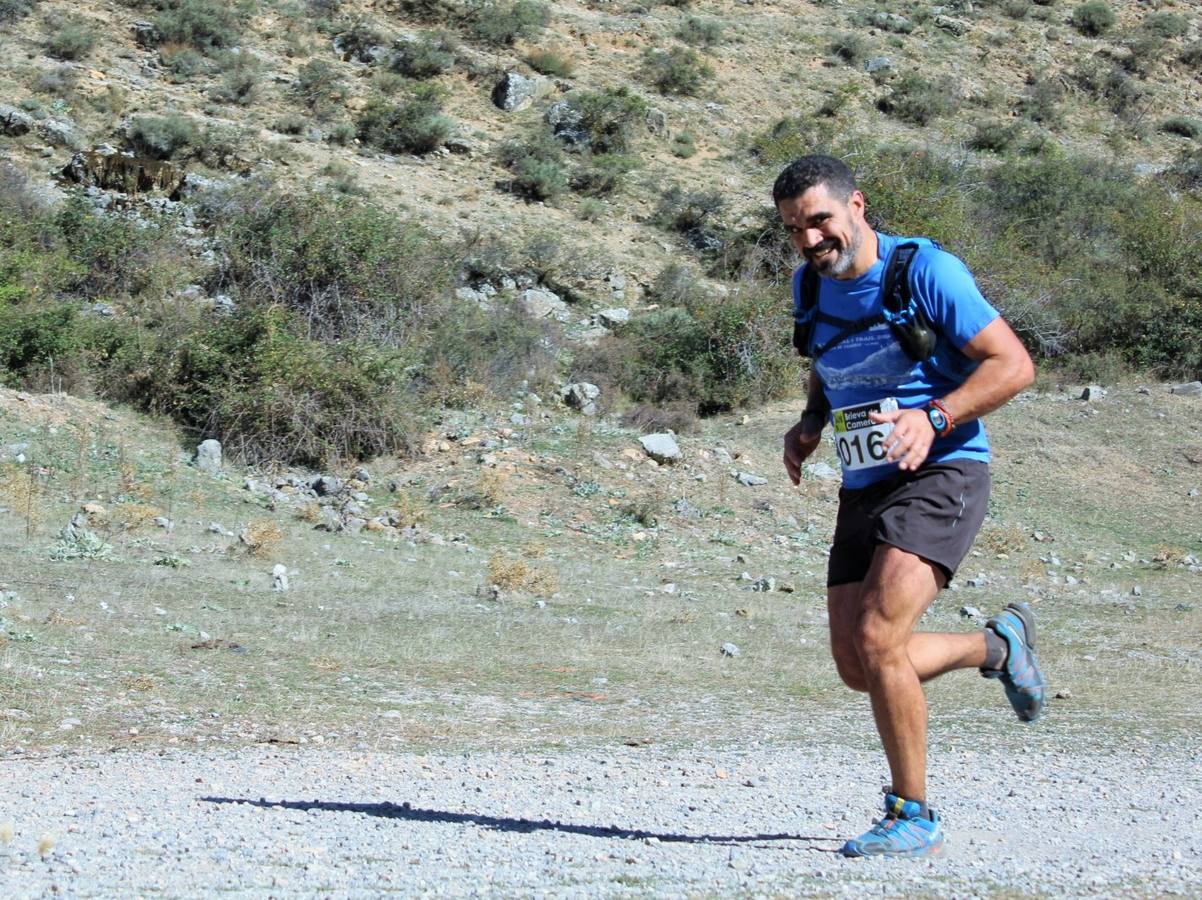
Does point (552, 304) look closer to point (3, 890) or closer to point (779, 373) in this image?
point (779, 373)

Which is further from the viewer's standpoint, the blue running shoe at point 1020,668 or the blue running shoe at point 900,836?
the blue running shoe at point 1020,668

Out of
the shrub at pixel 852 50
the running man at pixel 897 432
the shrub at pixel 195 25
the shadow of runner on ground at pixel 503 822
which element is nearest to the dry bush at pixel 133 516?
the shadow of runner on ground at pixel 503 822

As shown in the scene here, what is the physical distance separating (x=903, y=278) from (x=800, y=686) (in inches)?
197

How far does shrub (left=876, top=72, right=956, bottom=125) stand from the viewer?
36594 mm

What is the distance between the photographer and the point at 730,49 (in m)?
38.2

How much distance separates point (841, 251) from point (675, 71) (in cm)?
3222

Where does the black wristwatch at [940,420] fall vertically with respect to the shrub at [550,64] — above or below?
above

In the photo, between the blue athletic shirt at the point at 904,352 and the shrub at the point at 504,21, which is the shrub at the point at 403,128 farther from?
the blue athletic shirt at the point at 904,352

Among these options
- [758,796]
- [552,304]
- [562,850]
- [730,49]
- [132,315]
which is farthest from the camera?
[730,49]

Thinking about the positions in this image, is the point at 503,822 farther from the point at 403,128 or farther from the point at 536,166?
the point at 403,128

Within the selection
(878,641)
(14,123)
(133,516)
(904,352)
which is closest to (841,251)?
(904,352)

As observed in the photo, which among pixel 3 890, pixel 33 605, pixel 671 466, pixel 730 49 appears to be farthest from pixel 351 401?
pixel 730 49

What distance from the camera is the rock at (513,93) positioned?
105 ft

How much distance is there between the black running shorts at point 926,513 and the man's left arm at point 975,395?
0.14 meters
